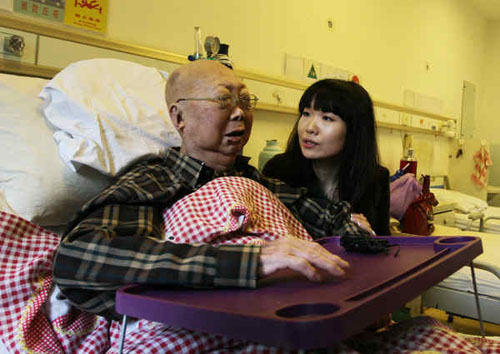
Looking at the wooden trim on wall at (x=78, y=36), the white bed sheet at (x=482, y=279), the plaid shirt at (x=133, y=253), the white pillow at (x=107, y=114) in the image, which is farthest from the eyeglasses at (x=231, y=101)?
the white bed sheet at (x=482, y=279)

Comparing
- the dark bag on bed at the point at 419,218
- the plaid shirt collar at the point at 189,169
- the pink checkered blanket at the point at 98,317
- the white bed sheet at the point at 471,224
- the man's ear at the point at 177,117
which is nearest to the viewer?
the pink checkered blanket at the point at 98,317

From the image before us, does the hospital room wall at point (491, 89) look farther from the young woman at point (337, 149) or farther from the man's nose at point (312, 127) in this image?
the man's nose at point (312, 127)

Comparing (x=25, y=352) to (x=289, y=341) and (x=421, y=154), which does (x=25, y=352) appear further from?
(x=421, y=154)

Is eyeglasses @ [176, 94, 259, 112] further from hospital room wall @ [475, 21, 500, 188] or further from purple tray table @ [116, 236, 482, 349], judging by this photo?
hospital room wall @ [475, 21, 500, 188]

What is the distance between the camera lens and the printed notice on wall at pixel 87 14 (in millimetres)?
1799

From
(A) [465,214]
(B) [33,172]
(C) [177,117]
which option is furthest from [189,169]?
(A) [465,214]

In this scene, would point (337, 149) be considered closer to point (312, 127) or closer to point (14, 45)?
point (312, 127)

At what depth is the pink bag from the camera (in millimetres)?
2496

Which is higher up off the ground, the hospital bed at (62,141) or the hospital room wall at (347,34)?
the hospital room wall at (347,34)

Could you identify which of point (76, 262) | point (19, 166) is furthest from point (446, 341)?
point (19, 166)

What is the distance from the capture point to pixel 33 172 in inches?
50.3

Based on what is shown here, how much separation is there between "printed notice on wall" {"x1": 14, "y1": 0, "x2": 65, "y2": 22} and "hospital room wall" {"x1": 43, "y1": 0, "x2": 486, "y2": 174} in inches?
5.9

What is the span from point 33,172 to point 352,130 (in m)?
1.19

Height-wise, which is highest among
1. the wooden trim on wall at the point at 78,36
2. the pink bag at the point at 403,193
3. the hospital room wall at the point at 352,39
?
the hospital room wall at the point at 352,39
